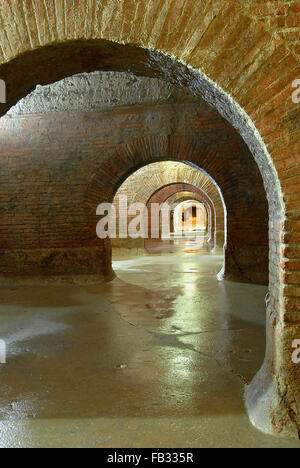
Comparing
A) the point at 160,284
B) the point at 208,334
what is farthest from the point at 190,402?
the point at 160,284

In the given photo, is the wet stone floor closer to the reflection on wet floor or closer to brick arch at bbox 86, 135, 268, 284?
brick arch at bbox 86, 135, 268, 284

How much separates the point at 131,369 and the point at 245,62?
96.2 inches

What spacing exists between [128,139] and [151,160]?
631 mm

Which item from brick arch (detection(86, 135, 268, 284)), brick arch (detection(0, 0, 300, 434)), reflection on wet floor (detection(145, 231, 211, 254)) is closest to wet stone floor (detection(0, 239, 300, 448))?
brick arch (detection(0, 0, 300, 434))

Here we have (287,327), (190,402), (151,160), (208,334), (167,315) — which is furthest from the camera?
(151,160)

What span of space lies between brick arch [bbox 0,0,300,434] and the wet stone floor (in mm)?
439

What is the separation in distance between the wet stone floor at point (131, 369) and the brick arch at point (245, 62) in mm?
439

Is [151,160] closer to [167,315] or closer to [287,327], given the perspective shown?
[167,315]

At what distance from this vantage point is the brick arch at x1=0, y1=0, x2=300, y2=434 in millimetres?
2055

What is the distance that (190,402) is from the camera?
2.40 metres

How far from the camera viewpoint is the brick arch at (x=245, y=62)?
2055 mm

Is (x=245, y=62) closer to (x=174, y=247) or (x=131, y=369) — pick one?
(x=131, y=369)

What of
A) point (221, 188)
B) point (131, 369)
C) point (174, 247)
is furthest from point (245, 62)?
point (174, 247)

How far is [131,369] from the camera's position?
2955 millimetres
